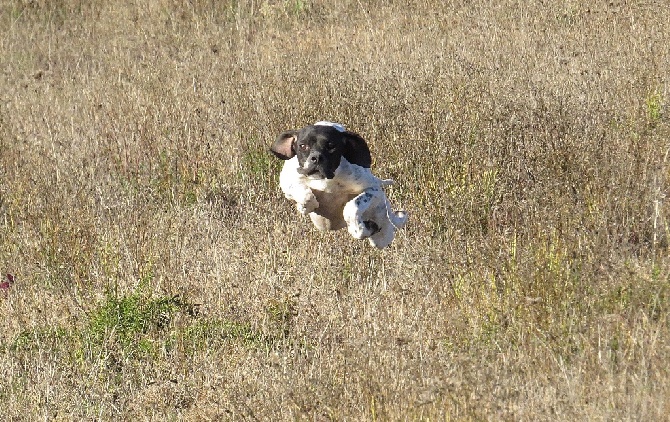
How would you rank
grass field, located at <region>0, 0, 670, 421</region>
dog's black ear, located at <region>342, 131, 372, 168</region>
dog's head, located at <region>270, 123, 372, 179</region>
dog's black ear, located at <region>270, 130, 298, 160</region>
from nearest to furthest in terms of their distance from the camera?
grass field, located at <region>0, 0, 670, 421</region>
dog's head, located at <region>270, 123, 372, 179</region>
dog's black ear, located at <region>342, 131, 372, 168</region>
dog's black ear, located at <region>270, 130, 298, 160</region>

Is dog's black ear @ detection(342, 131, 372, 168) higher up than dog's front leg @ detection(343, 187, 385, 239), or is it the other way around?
dog's black ear @ detection(342, 131, 372, 168)

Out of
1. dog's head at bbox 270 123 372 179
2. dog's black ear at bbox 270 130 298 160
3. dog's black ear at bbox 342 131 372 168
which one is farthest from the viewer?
dog's black ear at bbox 270 130 298 160

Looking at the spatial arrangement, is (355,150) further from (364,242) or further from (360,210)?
(364,242)

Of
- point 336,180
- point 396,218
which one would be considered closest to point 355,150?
point 336,180

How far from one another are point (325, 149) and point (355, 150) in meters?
0.15

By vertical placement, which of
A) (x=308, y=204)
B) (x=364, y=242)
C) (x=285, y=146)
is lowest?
(x=364, y=242)

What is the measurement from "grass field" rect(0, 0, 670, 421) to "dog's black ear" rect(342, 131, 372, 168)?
70cm

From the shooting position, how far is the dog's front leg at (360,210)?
3820 mm

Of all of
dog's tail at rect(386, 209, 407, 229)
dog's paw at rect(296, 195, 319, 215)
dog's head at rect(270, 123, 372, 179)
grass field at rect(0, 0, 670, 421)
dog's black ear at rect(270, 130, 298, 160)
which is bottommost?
grass field at rect(0, 0, 670, 421)

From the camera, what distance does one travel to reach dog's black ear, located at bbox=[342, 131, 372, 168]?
3854mm

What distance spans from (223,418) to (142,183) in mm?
2886

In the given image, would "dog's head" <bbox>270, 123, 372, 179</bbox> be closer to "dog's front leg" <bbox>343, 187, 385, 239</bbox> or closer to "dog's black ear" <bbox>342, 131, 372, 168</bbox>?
"dog's black ear" <bbox>342, 131, 372, 168</bbox>

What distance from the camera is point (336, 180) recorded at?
152 inches

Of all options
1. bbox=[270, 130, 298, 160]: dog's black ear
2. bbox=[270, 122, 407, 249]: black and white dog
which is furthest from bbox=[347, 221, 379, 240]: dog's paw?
bbox=[270, 130, 298, 160]: dog's black ear
